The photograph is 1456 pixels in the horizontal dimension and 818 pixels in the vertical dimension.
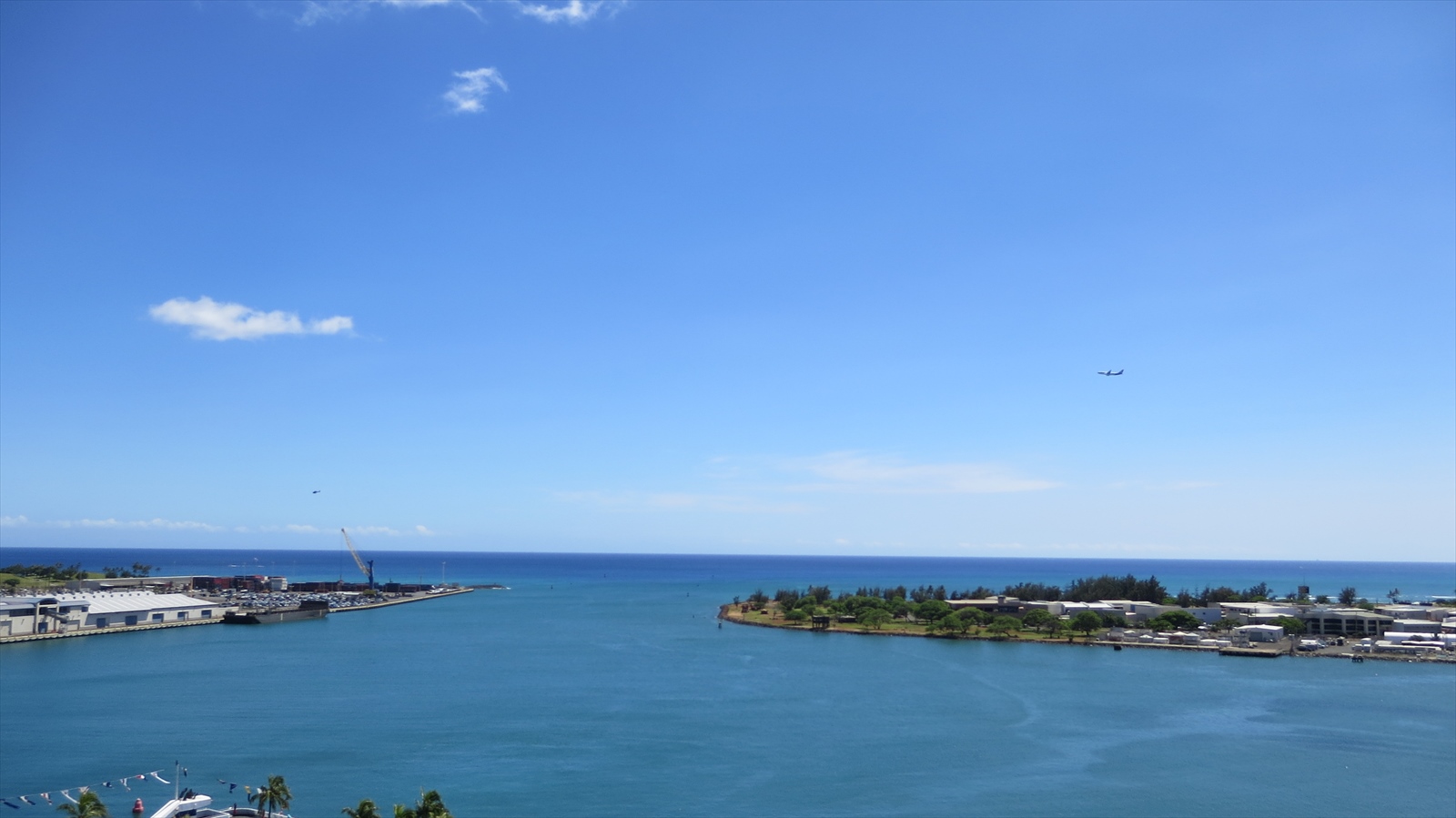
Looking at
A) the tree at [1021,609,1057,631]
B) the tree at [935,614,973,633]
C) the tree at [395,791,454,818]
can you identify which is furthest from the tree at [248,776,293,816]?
the tree at [1021,609,1057,631]

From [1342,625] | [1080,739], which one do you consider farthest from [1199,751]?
[1342,625]

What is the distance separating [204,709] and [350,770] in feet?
41.0

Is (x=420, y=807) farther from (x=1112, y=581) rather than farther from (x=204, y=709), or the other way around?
(x=1112, y=581)

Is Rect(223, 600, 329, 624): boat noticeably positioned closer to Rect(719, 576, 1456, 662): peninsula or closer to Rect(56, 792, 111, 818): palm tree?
Rect(719, 576, 1456, 662): peninsula

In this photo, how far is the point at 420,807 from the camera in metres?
15.4

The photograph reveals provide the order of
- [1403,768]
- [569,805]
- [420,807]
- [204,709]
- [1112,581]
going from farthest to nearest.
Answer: [1112,581] → [204,709] → [1403,768] → [569,805] → [420,807]

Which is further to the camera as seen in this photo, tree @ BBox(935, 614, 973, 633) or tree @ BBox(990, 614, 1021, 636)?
tree @ BBox(935, 614, 973, 633)

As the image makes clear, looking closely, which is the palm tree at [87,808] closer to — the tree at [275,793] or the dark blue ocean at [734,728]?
the tree at [275,793]

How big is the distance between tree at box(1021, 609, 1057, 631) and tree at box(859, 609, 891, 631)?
10616mm

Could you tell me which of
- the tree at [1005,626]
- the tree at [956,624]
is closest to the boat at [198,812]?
the tree at [956,624]

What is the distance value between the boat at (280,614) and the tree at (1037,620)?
193ft

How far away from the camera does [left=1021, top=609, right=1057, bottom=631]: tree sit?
6906 cm

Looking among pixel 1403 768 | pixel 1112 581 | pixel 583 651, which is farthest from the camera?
pixel 1112 581

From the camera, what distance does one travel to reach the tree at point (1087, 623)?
216 feet
